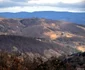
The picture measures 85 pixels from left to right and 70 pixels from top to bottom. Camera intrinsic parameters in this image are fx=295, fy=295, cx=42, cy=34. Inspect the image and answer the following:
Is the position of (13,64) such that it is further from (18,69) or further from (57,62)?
(57,62)

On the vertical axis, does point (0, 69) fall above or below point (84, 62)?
above

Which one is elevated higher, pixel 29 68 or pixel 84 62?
pixel 29 68

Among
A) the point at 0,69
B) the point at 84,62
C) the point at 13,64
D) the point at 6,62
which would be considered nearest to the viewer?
the point at 0,69

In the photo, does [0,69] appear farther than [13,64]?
No

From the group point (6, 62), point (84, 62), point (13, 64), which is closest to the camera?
point (13, 64)

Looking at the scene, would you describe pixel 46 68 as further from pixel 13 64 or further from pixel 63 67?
pixel 13 64

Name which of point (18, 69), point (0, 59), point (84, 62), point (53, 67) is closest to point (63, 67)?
point (53, 67)

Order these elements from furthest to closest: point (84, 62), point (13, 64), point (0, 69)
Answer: point (84, 62) < point (13, 64) < point (0, 69)

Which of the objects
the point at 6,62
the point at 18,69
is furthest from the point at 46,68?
the point at 6,62

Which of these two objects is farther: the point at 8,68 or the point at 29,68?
the point at 29,68
